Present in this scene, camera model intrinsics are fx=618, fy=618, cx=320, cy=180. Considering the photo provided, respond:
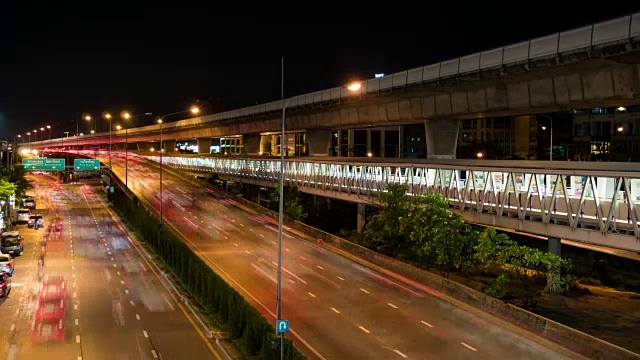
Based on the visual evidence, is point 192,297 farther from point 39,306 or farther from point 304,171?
point 304,171

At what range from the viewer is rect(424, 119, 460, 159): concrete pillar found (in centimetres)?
4941

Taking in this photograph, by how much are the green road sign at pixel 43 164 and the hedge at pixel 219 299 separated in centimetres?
4889

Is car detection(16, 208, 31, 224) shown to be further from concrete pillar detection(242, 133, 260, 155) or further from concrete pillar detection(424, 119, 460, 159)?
concrete pillar detection(424, 119, 460, 159)

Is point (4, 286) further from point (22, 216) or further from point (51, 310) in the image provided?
point (22, 216)

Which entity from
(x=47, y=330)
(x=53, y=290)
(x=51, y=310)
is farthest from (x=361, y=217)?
(x=47, y=330)

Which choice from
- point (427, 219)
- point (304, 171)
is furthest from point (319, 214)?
point (427, 219)

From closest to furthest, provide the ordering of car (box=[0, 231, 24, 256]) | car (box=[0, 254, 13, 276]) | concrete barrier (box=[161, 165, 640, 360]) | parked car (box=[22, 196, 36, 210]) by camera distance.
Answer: concrete barrier (box=[161, 165, 640, 360]) < car (box=[0, 254, 13, 276]) < car (box=[0, 231, 24, 256]) < parked car (box=[22, 196, 36, 210])

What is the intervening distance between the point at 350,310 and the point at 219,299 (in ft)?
21.8

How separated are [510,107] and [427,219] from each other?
9.44 metres

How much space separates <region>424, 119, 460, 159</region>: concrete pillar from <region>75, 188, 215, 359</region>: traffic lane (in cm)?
2367

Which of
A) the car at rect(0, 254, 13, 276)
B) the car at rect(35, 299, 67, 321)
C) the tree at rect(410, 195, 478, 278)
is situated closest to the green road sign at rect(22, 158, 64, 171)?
the car at rect(0, 254, 13, 276)

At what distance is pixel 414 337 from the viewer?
27.0 meters

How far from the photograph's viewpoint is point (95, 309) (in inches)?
1342

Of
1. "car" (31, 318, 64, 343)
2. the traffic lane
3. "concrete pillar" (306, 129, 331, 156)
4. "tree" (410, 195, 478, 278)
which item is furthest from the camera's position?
"concrete pillar" (306, 129, 331, 156)
